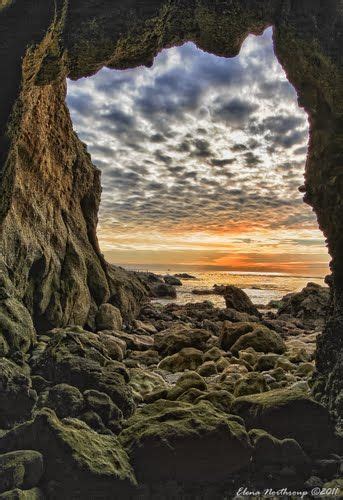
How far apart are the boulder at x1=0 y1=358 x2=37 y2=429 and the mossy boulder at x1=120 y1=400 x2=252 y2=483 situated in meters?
1.68

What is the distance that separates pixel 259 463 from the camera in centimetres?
518

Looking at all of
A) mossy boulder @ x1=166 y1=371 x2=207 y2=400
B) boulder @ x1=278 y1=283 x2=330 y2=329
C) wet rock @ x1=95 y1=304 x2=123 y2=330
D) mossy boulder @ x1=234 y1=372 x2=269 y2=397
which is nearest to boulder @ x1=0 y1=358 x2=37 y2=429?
mossy boulder @ x1=166 y1=371 x2=207 y2=400

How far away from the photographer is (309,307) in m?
24.0

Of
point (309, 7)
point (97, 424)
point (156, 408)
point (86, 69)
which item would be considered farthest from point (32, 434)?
point (309, 7)

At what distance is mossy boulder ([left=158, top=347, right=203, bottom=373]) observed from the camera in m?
11.1

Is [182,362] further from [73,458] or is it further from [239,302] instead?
[239,302]

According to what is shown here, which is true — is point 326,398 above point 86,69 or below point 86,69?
below

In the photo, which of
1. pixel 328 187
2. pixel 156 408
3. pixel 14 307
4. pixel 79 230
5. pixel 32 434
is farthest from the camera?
pixel 79 230

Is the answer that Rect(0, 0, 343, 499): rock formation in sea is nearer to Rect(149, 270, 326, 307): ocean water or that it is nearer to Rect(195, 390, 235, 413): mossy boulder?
Rect(195, 390, 235, 413): mossy boulder

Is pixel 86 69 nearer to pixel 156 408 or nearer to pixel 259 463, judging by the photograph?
pixel 156 408

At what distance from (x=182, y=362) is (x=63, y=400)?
5.74 meters

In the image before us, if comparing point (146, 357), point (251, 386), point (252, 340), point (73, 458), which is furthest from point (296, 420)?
point (252, 340)

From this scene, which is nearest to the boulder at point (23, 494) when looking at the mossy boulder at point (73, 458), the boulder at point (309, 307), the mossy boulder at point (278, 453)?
the mossy boulder at point (73, 458)

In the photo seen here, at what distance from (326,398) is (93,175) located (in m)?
15.1
